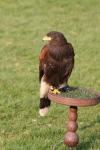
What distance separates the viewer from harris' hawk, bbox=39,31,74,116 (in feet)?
19.1

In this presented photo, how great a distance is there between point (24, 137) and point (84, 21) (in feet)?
28.6

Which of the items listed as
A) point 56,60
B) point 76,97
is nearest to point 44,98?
point 56,60

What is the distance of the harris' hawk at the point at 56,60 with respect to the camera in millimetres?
5824

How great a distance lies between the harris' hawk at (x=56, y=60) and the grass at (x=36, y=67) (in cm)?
81

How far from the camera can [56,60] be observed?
585cm

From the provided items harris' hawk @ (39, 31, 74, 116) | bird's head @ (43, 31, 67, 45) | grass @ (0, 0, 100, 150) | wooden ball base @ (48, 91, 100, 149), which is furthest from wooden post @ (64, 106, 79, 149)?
bird's head @ (43, 31, 67, 45)

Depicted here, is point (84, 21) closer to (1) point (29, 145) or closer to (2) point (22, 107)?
(2) point (22, 107)

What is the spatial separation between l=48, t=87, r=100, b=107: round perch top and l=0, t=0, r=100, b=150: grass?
777mm

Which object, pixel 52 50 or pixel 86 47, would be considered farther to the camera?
pixel 86 47

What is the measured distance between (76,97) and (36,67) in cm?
518

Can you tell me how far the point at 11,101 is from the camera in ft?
27.4

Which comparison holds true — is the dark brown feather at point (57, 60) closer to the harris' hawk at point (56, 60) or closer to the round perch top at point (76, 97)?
the harris' hawk at point (56, 60)

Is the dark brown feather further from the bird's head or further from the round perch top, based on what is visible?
the round perch top

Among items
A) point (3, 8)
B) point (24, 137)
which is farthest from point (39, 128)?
point (3, 8)
